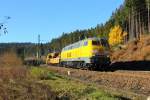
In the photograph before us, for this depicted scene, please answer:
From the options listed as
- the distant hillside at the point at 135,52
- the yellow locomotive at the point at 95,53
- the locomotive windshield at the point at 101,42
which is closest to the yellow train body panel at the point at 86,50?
the yellow locomotive at the point at 95,53

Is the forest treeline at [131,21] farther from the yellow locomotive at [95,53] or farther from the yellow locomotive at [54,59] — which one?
the yellow locomotive at [95,53]

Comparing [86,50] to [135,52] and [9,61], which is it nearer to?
[9,61]

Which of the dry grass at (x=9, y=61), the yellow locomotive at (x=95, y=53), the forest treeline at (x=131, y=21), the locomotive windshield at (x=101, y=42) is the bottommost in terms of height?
the dry grass at (x=9, y=61)

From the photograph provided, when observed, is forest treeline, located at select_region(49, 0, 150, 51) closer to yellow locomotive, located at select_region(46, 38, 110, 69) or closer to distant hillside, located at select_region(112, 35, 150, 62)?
distant hillside, located at select_region(112, 35, 150, 62)

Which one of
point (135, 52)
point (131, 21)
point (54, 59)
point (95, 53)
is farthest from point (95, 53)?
point (131, 21)

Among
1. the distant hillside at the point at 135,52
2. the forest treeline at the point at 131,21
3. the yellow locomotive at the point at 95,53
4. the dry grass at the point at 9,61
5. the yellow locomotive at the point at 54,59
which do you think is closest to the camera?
the dry grass at the point at 9,61

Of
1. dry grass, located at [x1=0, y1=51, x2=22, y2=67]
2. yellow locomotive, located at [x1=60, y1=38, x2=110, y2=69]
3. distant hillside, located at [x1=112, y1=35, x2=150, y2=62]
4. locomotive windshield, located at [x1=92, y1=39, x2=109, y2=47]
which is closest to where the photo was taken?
dry grass, located at [x1=0, y1=51, x2=22, y2=67]

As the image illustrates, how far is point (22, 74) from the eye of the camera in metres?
21.2

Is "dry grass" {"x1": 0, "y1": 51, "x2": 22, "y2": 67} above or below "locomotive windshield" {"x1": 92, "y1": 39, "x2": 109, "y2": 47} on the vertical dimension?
below

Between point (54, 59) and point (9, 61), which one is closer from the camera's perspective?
point (9, 61)

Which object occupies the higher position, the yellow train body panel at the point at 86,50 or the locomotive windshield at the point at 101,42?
the locomotive windshield at the point at 101,42

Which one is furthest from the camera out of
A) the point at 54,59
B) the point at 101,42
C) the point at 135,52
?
the point at 54,59

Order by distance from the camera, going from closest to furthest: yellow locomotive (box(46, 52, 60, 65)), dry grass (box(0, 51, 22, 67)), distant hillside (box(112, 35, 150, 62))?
1. dry grass (box(0, 51, 22, 67))
2. distant hillside (box(112, 35, 150, 62))
3. yellow locomotive (box(46, 52, 60, 65))

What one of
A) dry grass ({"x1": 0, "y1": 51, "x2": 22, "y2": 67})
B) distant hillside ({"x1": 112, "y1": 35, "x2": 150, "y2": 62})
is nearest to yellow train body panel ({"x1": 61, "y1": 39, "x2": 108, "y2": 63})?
dry grass ({"x1": 0, "y1": 51, "x2": 22, "y2": 67})
